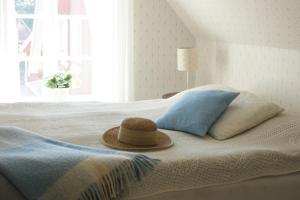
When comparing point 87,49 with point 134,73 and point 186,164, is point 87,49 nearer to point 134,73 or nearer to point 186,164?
point 134,73

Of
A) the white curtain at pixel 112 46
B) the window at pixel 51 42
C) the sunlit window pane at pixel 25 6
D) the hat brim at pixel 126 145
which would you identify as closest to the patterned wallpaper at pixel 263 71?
the white curtain at pixel 112 46

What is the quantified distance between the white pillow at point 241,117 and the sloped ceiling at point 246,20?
587mm

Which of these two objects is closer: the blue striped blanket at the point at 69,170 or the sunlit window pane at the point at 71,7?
the blue striped blanket at the point at 69,170

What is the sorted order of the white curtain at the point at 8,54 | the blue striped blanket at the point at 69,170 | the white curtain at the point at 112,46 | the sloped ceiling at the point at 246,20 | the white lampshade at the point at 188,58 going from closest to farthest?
the blue striped blanket at the point at 69,170 < the sloped ceiling at the point at 246,20 < the white lampshade at the point at 188,58 < the white curtain at the point at 8,54 < the white curtain at the point at 112,46

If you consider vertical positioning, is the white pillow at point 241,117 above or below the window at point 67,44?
below

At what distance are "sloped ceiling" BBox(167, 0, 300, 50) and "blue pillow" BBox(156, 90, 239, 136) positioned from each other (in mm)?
617

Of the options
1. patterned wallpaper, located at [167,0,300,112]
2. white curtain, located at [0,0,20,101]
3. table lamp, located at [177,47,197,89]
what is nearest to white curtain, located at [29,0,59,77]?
white curtain, located at [0,0,20,101]

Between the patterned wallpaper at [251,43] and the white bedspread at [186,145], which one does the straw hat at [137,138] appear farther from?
the patterned wallpaper at [251,43]

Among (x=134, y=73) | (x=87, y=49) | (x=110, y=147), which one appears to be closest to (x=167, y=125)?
(x=110, y=147)

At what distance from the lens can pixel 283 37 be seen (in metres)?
3.03

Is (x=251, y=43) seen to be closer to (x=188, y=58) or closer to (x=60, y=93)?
(x=188, y=58)

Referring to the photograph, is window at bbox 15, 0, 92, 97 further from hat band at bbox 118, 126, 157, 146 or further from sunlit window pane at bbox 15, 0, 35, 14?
hat band at bbox 118, 126, 157, 146

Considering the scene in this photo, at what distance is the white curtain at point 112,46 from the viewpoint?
13.8 feet

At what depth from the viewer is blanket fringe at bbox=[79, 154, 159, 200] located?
5.88ft
